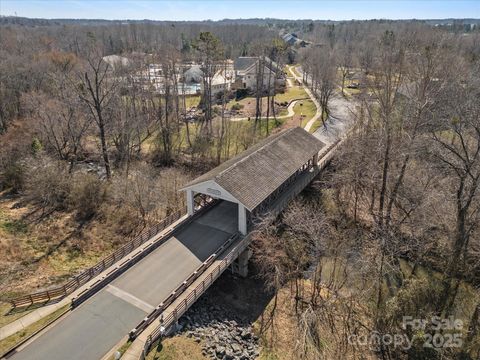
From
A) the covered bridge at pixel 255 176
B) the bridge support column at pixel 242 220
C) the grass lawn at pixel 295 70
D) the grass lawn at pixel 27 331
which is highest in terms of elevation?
the grass lawn at pixel 295 70

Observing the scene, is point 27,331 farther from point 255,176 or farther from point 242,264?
point 255,176

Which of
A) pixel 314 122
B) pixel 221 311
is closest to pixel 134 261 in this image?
pixel 221 311

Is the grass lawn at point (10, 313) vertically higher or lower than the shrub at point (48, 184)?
lower

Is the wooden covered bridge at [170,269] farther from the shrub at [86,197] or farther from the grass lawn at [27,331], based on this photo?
the shrub at [86,197]

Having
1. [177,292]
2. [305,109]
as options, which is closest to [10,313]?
[177,292]

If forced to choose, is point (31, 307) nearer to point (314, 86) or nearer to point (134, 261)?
point (134, 261)

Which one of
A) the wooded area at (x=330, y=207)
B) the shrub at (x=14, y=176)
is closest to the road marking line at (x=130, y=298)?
the wooded area at (x=330, y=207)

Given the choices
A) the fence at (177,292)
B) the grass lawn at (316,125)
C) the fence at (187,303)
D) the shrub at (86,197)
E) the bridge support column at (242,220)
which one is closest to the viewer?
the fence at (187,303)

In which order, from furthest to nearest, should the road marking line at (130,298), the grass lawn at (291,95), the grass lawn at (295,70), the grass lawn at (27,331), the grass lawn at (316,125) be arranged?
the grass lawn at (295,70) < the grass lawn at (291,95) < the grass lawn at (316,125) < the road marking line at (130,298) < the grass lawn at (27,331)
